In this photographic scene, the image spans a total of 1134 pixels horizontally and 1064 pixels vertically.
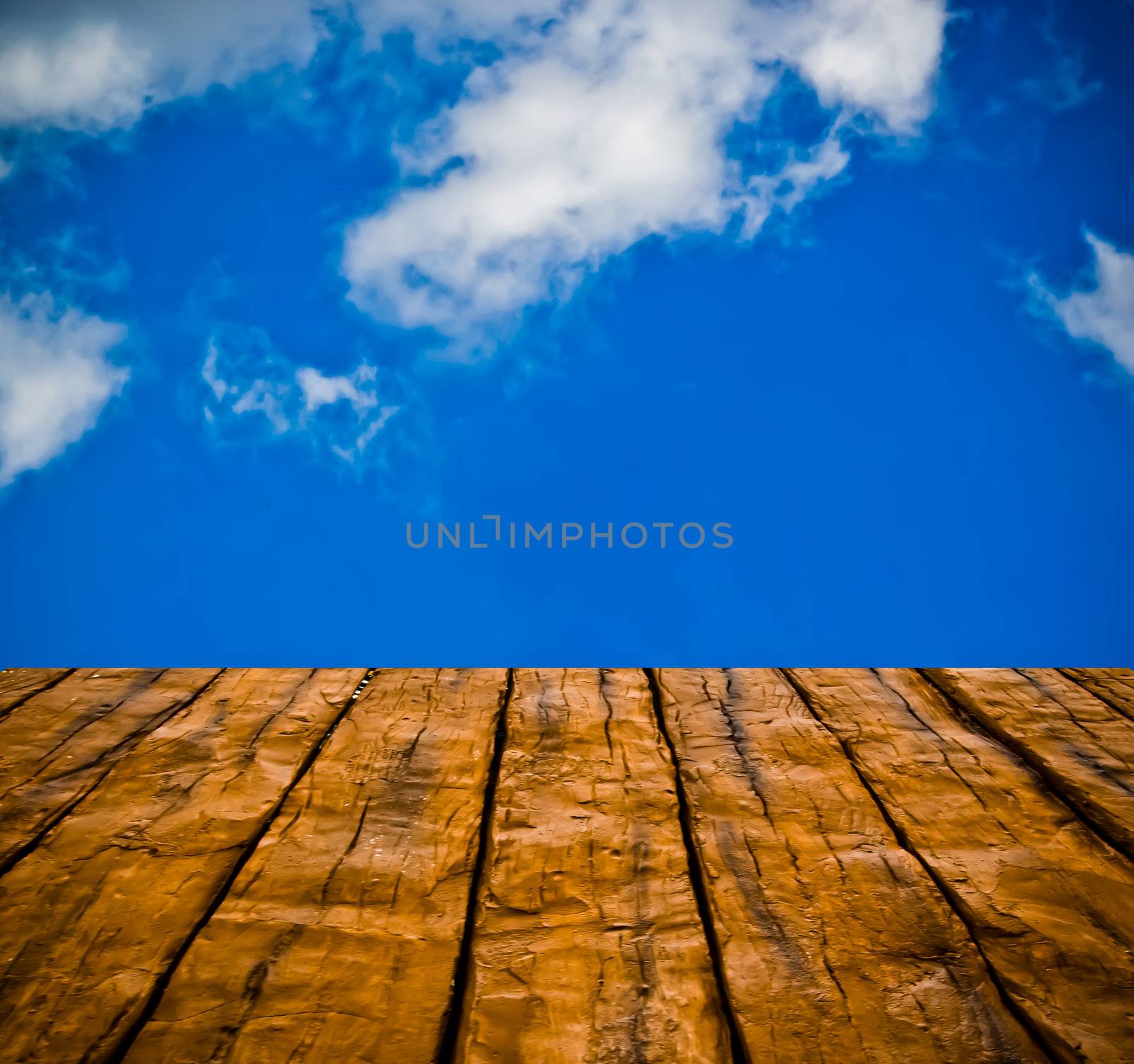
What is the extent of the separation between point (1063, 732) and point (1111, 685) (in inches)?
9.5

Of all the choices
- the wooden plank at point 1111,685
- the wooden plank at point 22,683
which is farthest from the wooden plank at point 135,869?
the wooden plank at point 1111,685

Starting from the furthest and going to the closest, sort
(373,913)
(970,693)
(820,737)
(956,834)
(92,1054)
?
(970,693), (820,737), (956,834), (373,913), (92,1054)

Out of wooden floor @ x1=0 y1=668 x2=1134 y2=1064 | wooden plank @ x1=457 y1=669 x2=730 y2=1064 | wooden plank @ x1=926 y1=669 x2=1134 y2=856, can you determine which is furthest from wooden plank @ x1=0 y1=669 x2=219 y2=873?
wooden plank @ x1=926 y1=669 x2=1134 y2=856

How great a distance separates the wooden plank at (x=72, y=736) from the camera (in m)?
0.89

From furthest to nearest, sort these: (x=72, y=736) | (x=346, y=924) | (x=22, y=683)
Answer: (x=22, y=683), (x=72, y=736), (x=346, y=924)

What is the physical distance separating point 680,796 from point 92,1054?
1.85 feet

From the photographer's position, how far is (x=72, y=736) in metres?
1.07

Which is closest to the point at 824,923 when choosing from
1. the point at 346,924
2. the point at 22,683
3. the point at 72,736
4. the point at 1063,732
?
the point at 346,924

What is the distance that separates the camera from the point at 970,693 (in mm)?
1209

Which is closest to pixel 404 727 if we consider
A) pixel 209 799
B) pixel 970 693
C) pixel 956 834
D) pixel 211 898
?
pixel 209 799

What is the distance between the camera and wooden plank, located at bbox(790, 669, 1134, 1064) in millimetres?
634

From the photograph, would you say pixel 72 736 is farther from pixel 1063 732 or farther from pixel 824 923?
pixel 1063 732

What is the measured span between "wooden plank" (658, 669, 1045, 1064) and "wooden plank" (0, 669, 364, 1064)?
1.50 ft

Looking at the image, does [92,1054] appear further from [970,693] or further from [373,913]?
[970,693]
